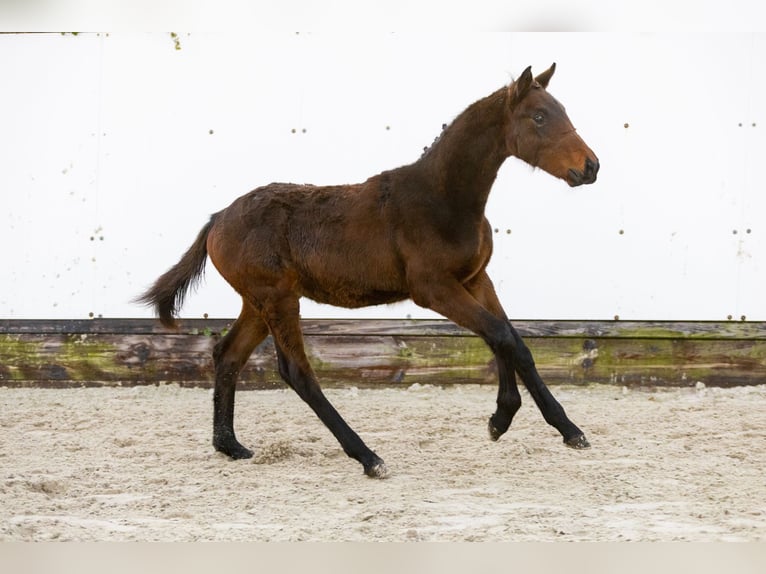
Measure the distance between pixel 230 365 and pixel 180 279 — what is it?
57 cm

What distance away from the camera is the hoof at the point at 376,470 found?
4164 millimetres

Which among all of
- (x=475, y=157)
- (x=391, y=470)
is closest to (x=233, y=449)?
(x=391, y=470)

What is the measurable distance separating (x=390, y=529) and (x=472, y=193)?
1682 millimetres

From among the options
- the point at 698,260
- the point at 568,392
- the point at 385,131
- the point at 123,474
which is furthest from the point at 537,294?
the point at 123,474

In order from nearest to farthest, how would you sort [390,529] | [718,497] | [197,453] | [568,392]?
[390,529], [718,497], [197,453], [568,392]

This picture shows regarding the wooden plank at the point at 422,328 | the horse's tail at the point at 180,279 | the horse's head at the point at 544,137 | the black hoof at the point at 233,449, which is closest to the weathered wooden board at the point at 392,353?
the wooden plank at the point at 422,328

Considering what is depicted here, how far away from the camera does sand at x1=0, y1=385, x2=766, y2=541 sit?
3.32 metres

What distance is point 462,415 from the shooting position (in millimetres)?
5672

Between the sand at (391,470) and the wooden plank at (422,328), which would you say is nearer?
the sand at (391,470)

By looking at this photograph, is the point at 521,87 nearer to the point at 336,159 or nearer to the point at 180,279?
the point at 180,279

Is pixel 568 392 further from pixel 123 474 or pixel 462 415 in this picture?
pixel 123 474

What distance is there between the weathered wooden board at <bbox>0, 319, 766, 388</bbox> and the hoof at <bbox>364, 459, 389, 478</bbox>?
96.2 inches

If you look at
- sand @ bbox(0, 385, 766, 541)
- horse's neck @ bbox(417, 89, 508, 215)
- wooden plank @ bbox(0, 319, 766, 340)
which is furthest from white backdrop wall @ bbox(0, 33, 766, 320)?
horse's neck @ bbox(417, 89, 508, 215)

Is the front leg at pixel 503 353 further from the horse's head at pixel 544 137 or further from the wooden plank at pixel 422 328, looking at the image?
the wooden plank at pixel 422 328
